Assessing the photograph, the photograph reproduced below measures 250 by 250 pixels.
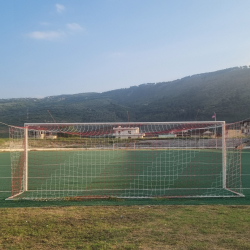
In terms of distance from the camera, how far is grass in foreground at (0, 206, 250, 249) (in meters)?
4.47

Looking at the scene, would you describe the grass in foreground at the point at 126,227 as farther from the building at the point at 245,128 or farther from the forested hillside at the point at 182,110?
the forested hillside at the point at 182,110

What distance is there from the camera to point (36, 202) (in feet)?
25.2

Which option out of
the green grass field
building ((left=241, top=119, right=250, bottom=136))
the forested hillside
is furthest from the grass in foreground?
the forested hillside

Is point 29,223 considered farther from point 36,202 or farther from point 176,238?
point 176,238

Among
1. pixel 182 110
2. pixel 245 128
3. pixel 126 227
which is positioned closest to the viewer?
pixel 126 227

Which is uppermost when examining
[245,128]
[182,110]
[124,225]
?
[182,110]

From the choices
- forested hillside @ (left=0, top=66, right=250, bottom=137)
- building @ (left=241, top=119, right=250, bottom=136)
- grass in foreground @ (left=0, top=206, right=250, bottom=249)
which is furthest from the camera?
forested hillside @ (left=0, top=66, right=250, bottom=137)

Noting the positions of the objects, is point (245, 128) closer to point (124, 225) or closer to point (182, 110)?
point (124, 225)

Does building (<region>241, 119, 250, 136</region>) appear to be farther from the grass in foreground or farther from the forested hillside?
the forested hillside

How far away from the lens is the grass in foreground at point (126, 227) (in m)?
4.47

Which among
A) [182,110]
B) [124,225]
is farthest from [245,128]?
[182,110]

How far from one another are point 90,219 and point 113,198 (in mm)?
2330

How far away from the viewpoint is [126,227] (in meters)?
5.27

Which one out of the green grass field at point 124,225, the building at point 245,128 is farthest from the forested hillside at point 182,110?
the green grass field at point 124,225
